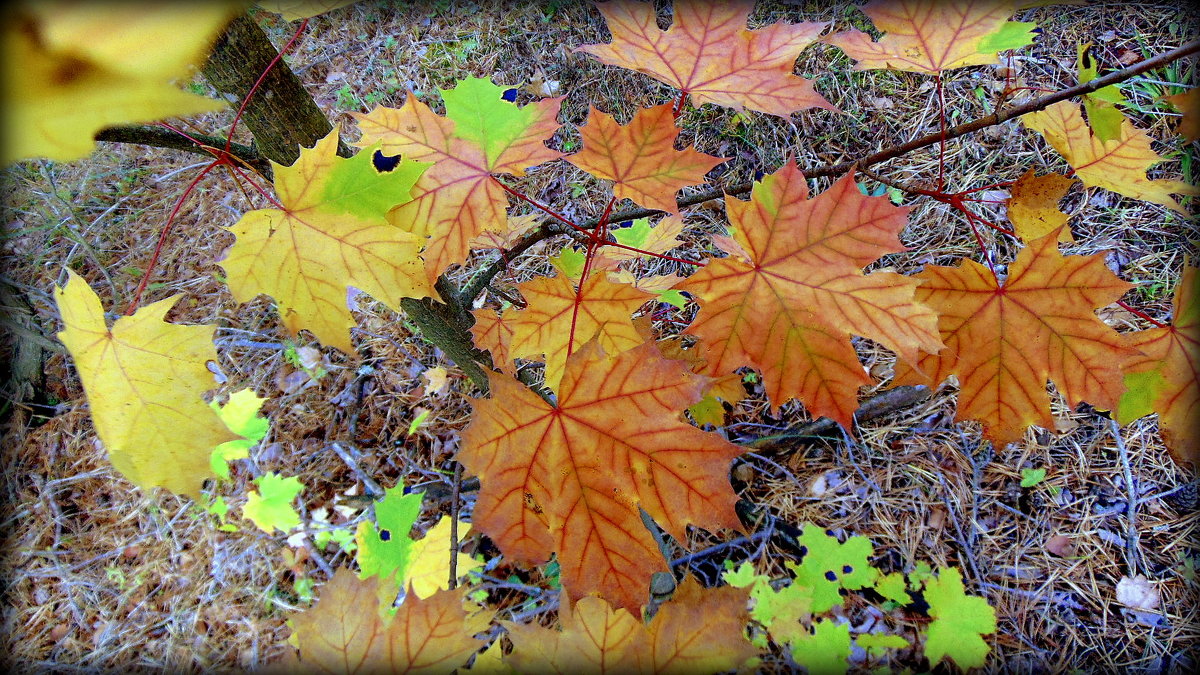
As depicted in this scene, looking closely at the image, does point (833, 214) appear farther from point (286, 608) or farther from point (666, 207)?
point (286, 608)

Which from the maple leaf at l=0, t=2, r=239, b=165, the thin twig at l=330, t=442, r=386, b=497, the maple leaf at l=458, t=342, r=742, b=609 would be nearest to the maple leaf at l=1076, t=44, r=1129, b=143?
the maple leaf at l=458, t=342, r=742, b=609

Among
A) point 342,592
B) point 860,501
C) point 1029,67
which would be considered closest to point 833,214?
point 342,592

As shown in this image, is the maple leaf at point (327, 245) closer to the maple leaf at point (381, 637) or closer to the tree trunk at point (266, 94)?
the tree trunk at point (266, 94)

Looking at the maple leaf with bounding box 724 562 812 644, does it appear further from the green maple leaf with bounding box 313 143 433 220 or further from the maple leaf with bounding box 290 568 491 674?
the green maple leaf with bounding box 313 143 433 220

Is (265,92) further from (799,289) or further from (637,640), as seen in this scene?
(637,640)

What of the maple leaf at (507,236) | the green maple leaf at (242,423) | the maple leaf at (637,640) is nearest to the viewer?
the maple leaf at (637,640)

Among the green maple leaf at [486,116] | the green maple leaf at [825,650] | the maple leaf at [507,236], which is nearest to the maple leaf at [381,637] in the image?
the maple leaf at [507,236]

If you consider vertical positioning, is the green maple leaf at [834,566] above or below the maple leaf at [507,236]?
below

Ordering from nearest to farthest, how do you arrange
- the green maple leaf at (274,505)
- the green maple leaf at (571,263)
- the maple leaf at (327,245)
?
the maple leaf at (327,245), the green maple leaf at (571,263), the green maple leaf at (274,505)
